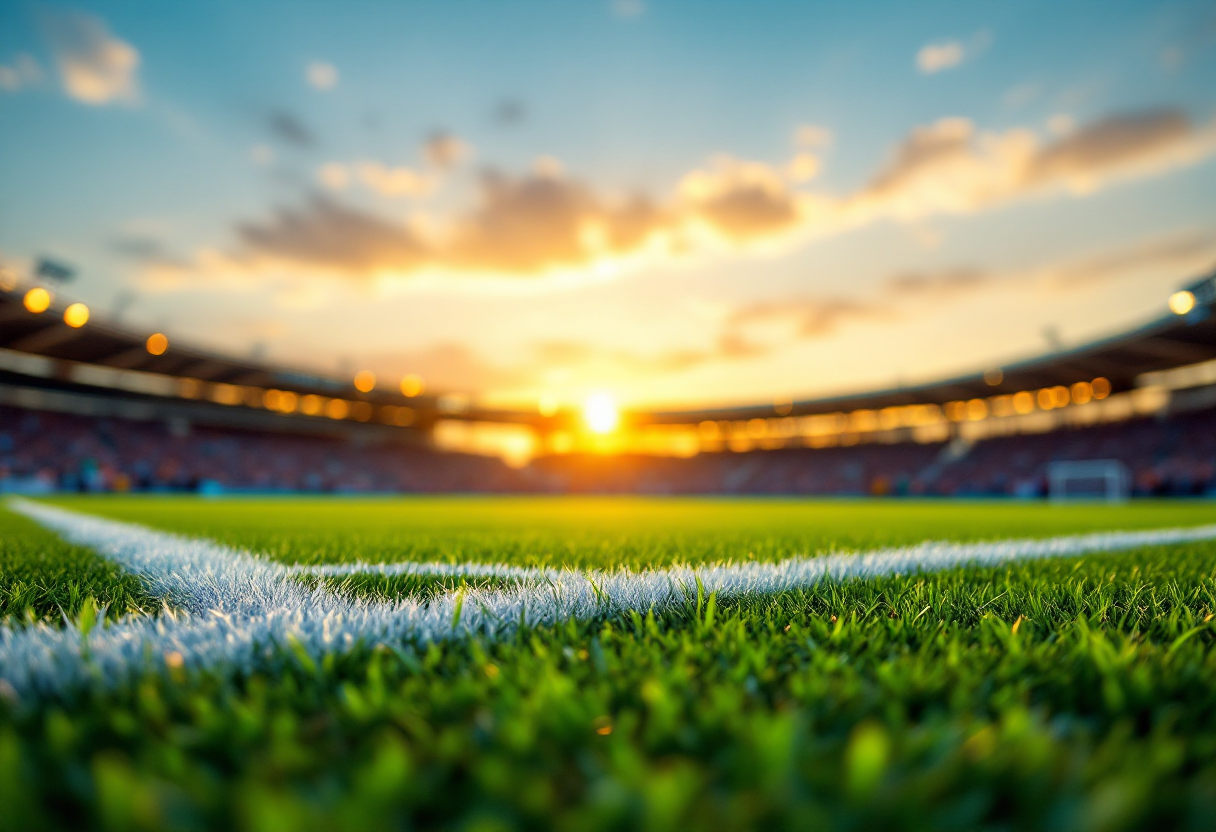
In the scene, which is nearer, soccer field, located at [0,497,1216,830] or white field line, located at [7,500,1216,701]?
soccer field, located at [0,497,1216,830]

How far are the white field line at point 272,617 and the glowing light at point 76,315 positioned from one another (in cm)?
2847

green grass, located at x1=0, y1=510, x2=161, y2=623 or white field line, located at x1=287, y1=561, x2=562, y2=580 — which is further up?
green grass, located at x1=0, y1=510, x2=161, y2=623

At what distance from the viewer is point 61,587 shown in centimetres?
205

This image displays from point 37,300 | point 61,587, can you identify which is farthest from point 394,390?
point 61,587

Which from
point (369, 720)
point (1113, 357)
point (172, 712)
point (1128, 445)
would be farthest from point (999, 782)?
point (1128, 445)

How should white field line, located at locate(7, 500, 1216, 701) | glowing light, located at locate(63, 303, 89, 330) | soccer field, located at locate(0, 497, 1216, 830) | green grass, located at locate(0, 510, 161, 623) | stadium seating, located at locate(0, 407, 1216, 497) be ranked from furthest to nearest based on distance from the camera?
1. stadium seating, located at locate(0, 407, 1216, 497)
2. glowing light, located at locate(63, 303, 89, 330)
3. green grass, located at locate(0, 510, 161, 623)
4. white field line, located at locate(7, 500, 1216, 701)
5. soccer field, located at locate(0, 497, 1216, 830)

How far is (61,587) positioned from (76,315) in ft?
95.7

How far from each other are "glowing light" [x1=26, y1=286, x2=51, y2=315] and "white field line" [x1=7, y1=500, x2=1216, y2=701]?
27.2 metres

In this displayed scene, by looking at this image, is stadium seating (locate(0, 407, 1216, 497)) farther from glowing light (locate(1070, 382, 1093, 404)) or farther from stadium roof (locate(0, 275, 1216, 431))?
stadium roof (locate(0, 275, 1216, 431))

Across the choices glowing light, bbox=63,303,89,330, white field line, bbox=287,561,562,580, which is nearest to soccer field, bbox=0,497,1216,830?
white field line, bbox=287,561,562,580

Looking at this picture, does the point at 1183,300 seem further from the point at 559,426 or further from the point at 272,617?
the point at 559,426

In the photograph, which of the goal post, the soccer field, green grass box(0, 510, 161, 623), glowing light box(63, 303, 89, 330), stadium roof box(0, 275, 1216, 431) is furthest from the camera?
the goal post

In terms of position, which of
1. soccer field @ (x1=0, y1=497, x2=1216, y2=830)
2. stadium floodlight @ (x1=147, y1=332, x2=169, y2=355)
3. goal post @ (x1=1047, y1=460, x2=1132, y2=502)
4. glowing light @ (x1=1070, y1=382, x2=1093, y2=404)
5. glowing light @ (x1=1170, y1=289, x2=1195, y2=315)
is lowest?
goal post @ (x1=1047, y1=460, x2=1132, y2=502)

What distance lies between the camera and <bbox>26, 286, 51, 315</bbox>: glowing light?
21734 millimetres
